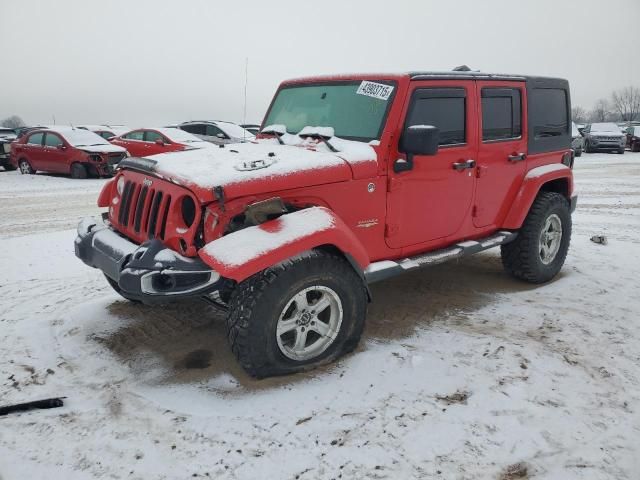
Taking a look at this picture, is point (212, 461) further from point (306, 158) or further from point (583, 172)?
point (583, 172)

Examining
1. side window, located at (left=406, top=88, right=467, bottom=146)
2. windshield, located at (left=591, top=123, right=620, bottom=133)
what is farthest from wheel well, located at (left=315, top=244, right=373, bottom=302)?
windshield, located at (left=591, top=123, right=620, bottom=133)

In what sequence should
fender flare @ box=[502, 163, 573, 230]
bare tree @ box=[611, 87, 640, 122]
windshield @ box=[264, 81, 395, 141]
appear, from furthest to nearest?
bare tree @ box=[611, 87, 640, 122], fender flare @ box=[502, 163, 573, 230], windshield @ box=[264, 81, 395, 141]

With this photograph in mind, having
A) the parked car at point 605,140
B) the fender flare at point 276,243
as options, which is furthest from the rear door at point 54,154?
the parked car at point 605,140

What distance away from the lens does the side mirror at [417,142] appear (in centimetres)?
340

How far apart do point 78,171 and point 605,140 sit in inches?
811

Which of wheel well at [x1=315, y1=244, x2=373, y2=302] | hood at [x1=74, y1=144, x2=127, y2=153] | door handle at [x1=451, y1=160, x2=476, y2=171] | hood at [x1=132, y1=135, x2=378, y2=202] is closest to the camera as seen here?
hood at [x1=132, y1=135, x2=378, y2=202]

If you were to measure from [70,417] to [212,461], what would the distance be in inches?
36.6

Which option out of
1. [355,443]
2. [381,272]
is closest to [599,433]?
[355,443]

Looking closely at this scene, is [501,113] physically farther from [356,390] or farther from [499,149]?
[356,390]

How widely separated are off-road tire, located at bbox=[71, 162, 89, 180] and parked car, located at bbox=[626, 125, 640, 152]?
2308 cm

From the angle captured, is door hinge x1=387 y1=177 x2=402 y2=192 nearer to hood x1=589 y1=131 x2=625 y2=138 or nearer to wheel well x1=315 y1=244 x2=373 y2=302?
wheel well x1=315 y1=244 x2=373 y2=302

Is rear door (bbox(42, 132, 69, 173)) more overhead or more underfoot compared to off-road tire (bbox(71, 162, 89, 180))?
more overhead

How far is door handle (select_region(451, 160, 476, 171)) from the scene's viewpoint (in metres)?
4.03

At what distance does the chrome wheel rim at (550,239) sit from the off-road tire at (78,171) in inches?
469
